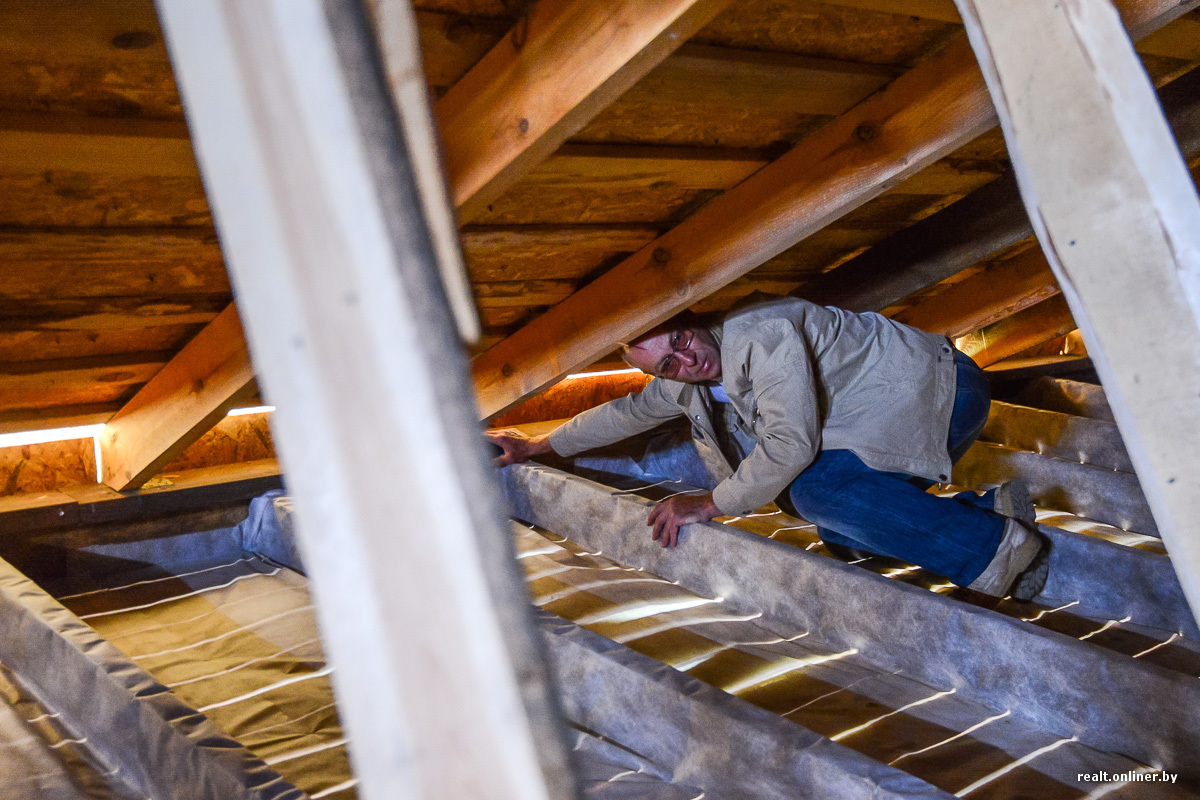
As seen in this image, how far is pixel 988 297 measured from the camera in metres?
3.51

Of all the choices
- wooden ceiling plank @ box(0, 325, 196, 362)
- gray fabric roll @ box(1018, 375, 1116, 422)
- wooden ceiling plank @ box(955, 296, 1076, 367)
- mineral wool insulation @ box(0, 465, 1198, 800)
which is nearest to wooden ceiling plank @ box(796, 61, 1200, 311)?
mineral wool insulation @ box(0, 465, 1198, 800)

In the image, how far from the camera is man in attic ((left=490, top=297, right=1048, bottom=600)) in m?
2.16

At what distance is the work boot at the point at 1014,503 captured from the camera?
2246mm

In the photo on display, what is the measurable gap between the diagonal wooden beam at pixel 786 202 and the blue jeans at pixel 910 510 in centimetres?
62

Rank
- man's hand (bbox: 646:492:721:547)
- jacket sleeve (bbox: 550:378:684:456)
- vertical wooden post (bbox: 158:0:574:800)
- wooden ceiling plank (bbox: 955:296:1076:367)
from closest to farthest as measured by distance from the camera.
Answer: vertical wooden post (bbox: 158:0:574:800) → man's hand (bbox: 646:492:721:547) → jacket sleeve (bbox: 550:378:684:456) → wooden ceiling plank (bbox: 955:296:1076:367)

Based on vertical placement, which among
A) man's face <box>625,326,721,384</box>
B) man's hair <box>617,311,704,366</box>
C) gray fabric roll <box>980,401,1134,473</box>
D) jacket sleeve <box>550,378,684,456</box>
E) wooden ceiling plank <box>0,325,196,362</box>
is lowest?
gray fabric roll <box>980,401,1134,473</box>

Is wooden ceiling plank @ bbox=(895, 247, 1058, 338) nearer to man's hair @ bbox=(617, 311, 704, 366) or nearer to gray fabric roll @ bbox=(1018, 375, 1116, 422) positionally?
gray fabric roll @ bbox=(1018, 375, 1116, 422)

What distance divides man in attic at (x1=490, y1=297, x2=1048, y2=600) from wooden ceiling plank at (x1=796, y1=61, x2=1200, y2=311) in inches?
15.0

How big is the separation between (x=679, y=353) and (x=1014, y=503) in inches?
38.0

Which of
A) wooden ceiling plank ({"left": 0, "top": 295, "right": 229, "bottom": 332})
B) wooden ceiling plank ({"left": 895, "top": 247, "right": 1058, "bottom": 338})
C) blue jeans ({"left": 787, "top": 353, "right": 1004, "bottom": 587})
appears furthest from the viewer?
wooden ceiling plank ({"left": 895, "top": 247, "right": 1058, "bottom": 338})

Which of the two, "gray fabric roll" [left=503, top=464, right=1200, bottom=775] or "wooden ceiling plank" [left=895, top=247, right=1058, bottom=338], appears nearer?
"gray fabric roll" [left=503, top=464, right=1200, bottom=775]

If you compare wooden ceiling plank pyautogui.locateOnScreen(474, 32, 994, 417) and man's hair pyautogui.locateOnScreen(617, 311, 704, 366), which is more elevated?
wooden ceiling plank pyautogui.locateOnScreen(474, 32, 994, 417)

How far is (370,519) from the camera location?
0.43 meters

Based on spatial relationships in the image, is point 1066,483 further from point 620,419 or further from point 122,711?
point 122,711
